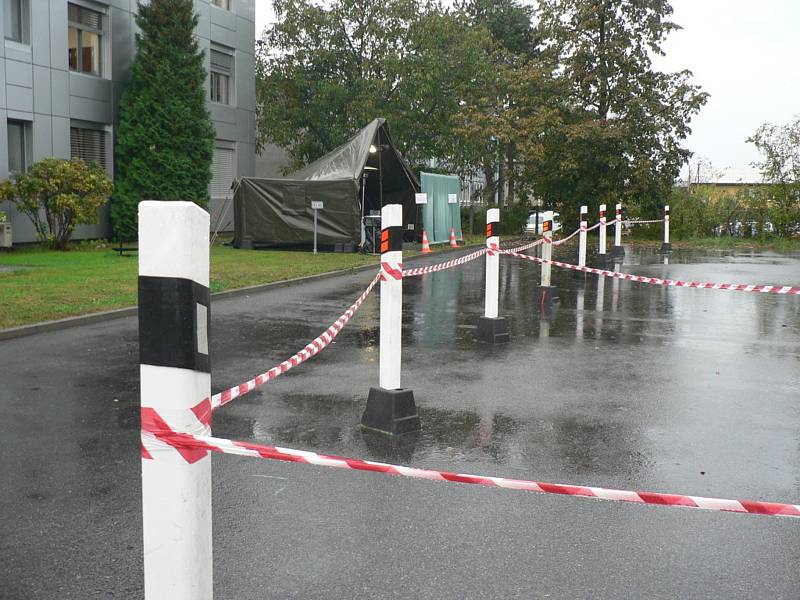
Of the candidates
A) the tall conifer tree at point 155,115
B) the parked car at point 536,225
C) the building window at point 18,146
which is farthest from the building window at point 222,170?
the parked car at point 536,225

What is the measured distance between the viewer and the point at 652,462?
534cm

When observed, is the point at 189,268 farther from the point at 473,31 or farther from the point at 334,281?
the point at 473,31

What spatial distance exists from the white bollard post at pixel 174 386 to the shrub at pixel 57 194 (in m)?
21.4

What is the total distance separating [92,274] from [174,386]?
15321mm

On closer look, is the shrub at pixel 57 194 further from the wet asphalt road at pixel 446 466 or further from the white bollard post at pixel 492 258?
the white bollard post at pixel 492 258

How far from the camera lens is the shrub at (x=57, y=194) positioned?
2177 centimetres

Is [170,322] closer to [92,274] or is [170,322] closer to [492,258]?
[492,258]

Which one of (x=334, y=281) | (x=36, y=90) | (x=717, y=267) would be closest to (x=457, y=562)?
(x=334, y=281)

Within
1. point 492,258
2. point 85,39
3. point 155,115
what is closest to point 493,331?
point 492,258

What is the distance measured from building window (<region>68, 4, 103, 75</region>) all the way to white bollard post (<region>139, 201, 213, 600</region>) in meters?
25.6

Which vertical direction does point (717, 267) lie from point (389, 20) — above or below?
below

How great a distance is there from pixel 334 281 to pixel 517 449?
1194 centimetres

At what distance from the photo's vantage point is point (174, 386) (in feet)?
6.71

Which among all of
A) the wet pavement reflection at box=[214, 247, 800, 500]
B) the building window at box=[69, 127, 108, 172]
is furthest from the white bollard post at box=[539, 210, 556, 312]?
the building window at box=[69, 127, 108, 172]
